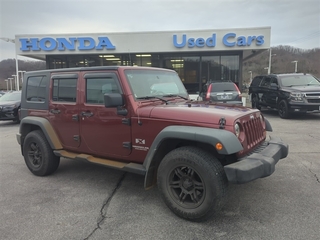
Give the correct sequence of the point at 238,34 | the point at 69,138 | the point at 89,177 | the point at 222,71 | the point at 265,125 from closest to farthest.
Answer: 1. the point at 265,125
2. the point at 69,138
3. the point at 89,177
4. the point at 238,34
5. the point at 222,71

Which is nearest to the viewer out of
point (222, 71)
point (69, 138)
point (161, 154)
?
point (161, 154)

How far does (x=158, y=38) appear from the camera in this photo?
18.0 metres

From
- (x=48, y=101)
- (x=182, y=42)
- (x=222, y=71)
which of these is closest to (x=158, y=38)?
(x=182, y=42)

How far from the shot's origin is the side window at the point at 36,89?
15.5 ft

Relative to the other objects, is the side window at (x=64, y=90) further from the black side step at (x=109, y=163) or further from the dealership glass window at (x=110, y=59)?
the dealership glass window at (x=110, y=59)

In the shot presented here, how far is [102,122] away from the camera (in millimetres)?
3854

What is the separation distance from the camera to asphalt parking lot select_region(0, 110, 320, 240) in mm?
2859

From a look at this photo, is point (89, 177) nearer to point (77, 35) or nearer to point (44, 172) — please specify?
point (44, 172)

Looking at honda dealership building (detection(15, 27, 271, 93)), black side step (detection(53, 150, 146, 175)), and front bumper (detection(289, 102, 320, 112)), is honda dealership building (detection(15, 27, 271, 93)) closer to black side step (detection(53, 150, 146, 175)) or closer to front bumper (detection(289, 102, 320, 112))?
front bumper (detection(289, 102, 320, 112))

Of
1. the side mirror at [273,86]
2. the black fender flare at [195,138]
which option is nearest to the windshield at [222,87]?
the side mirror at [273,86]

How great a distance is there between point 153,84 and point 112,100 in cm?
98

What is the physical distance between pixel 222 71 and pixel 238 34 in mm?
2911

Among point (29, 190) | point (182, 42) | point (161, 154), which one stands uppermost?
point (182, 42)

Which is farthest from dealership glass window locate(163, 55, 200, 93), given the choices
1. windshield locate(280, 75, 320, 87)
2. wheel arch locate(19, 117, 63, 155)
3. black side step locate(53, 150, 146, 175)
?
black side step locate(53, 150, 146, 175)
